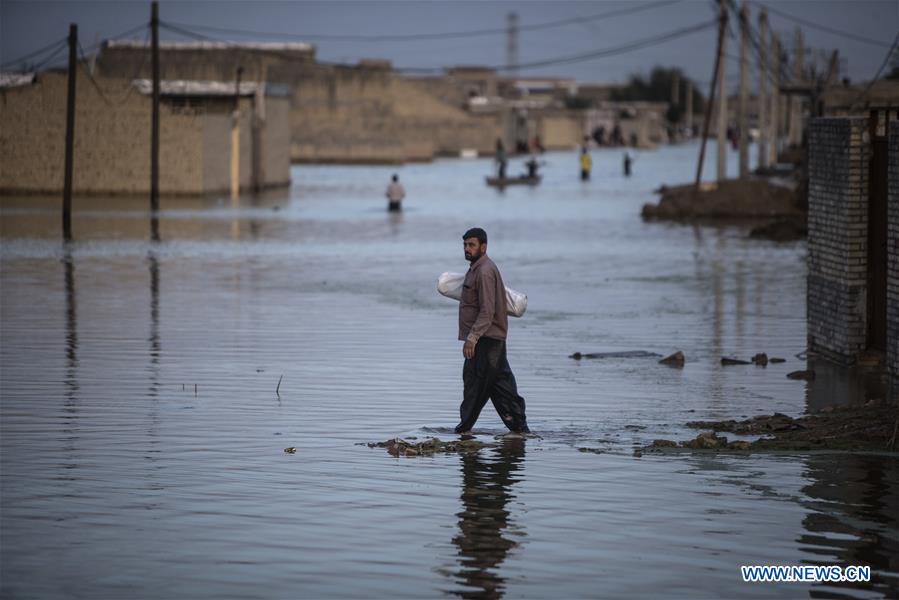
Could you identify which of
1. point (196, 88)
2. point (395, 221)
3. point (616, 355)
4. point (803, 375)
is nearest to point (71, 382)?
point (616, 355)

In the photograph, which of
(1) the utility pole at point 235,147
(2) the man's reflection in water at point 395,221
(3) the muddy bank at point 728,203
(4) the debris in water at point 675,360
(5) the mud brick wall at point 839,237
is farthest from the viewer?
(1) the utility pole at point 235,147

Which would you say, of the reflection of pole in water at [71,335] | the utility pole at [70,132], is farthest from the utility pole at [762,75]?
the reflection of pole in water at [71,335]

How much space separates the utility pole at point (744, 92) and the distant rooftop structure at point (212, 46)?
3718 cm

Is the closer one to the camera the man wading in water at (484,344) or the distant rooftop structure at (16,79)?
the man wading in water at (484,344)

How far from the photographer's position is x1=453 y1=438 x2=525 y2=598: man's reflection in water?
7.07 meters

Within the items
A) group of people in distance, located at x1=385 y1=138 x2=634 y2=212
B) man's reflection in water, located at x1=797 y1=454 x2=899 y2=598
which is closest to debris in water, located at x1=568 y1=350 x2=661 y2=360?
man's reflection in water, located at x1=797 y1=454 x2=899 y2=598

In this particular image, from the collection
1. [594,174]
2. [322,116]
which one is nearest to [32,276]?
[594,174]

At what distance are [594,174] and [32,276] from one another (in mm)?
56255

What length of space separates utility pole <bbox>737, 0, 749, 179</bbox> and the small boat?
1029 centimetres

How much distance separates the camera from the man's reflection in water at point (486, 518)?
23.2 feet

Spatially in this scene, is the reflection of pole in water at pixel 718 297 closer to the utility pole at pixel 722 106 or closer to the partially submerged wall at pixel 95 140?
the utility pole at pixel 722 106

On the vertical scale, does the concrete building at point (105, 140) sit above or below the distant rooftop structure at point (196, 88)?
below

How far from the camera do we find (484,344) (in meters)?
10.6

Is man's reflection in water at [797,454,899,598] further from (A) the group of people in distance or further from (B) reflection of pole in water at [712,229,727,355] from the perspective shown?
(A) the group of people in distance
